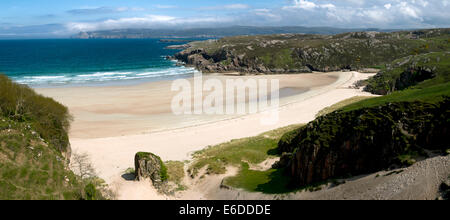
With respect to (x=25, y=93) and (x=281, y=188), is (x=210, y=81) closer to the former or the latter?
(x=25, y=93)

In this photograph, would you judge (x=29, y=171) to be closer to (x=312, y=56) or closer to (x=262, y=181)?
(x=262, y=181)

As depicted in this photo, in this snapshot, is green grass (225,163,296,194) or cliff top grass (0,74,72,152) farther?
cliff top grass (0,74,72,152)

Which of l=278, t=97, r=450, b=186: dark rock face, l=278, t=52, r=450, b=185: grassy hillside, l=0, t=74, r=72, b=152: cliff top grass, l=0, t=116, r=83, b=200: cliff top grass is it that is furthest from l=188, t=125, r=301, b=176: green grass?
l=0, t=74, r=72, b=152: cliff top grass

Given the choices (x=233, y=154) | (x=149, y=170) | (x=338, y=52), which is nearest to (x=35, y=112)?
(x=149, y=170)

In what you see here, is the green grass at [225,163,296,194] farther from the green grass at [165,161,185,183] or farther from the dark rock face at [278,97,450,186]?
the green grass at [165,161,185,183]

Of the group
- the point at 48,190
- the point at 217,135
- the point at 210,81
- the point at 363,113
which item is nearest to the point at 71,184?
the point at 48,190
